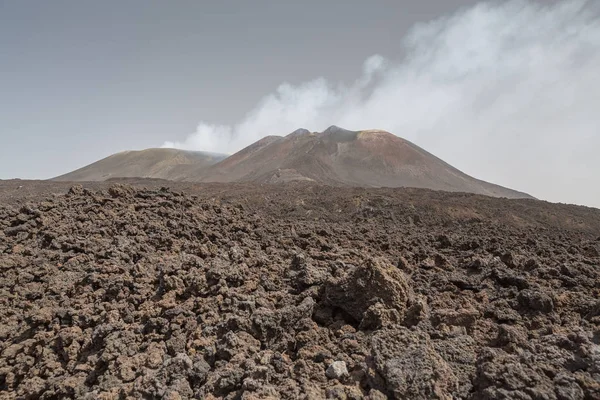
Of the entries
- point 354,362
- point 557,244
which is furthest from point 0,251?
point 557,244

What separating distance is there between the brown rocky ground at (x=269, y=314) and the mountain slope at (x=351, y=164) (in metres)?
31.9

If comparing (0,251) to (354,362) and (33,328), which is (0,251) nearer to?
(33,328)

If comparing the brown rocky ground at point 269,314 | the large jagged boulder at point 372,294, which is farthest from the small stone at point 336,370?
the large jagged boulder at point 372,294

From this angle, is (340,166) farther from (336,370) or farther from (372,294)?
(336,370)

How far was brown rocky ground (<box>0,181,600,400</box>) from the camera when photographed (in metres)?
2.87

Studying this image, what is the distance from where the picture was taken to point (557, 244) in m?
8.52

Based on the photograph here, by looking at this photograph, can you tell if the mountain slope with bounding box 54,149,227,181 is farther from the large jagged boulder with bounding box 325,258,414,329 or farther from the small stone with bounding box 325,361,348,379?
the small stone with bounding box 325,361,348,379

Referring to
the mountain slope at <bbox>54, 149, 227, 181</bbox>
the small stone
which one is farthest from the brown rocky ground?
the mountain slope at <bbox>54, 149, 227, 181</bbox>

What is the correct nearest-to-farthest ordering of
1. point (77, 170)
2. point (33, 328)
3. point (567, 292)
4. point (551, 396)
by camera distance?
point (551, 396) < point (33, 328) < point (567, 292) < point (77, 170)

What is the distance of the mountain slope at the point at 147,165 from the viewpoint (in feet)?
234

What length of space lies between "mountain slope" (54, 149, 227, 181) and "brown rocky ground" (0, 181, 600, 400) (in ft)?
209

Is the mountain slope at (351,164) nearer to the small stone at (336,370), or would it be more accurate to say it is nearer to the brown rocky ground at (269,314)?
the brown rocky ground at (269,314)

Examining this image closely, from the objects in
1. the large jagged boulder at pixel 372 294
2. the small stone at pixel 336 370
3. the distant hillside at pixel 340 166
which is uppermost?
the distant hillside at pixel 340 166

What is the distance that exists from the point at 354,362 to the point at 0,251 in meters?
5.90
